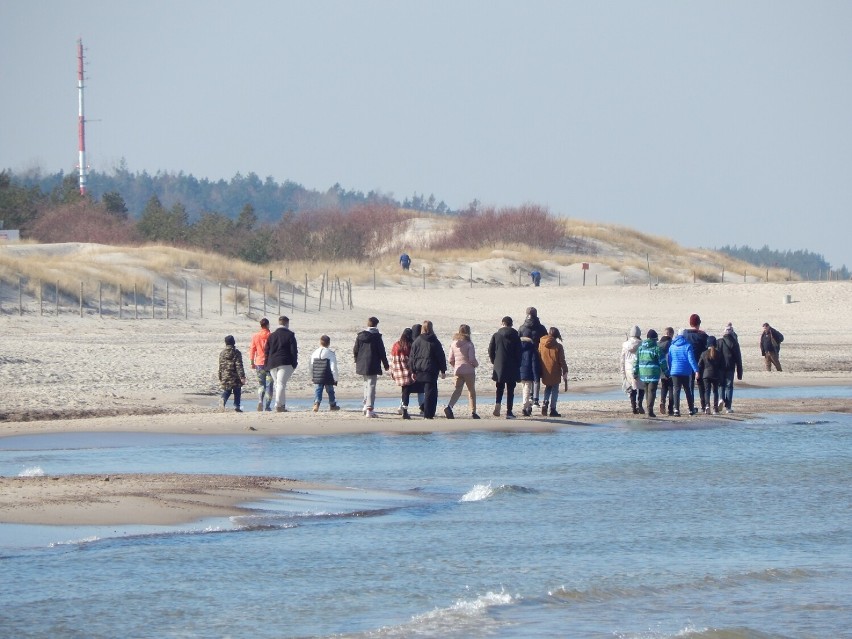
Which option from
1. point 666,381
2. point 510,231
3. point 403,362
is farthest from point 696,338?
point 510,231

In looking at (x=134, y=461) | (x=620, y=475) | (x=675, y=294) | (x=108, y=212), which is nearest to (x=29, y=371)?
(x=134, y=461)

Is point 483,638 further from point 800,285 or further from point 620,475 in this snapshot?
point 800,285

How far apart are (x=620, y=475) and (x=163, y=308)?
2821cm

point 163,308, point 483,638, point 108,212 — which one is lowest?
point 483,638

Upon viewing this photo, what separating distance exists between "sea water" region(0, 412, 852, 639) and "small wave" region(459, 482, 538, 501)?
3 cm

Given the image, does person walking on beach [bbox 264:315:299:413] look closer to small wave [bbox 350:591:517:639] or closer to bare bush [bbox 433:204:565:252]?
small wave [bbox 350:591:517:639]

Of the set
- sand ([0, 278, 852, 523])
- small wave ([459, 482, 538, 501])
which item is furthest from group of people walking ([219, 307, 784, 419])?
small wave ([459, 482, 538, 501])

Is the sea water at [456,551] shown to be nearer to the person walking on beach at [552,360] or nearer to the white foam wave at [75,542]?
the white foam wave at [75,542]

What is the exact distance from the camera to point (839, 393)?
1108 inches

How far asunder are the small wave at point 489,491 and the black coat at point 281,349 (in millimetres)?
5518

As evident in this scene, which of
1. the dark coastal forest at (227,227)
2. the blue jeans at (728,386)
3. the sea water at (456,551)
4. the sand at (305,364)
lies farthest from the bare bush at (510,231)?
the sea water at (456,551)

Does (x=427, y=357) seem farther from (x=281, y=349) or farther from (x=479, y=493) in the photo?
(x=479, y=493)

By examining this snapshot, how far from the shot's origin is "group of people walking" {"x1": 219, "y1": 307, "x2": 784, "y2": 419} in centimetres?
1928

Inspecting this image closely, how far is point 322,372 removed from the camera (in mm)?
20031
